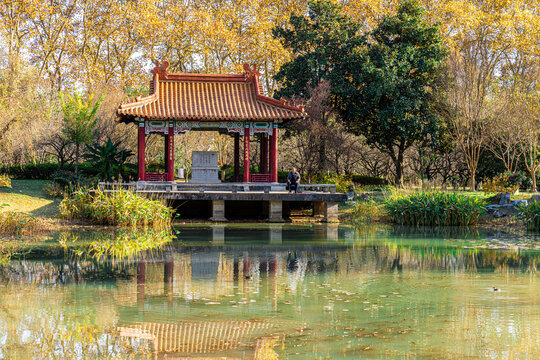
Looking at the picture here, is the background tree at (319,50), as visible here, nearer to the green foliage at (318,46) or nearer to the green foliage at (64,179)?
the green foliage at (318,46)

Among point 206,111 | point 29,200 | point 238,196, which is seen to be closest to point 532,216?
point 238,196

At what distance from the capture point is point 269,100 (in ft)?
82.0

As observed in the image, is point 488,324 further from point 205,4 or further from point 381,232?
point 205,4

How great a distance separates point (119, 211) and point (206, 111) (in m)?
6.58

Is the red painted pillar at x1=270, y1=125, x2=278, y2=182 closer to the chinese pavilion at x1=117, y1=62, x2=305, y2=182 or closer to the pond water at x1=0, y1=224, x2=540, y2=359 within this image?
the chinese pavilion at x1=117, y1=62, x2=305, y2=182

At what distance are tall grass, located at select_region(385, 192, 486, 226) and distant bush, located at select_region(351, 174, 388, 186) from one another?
12.3m

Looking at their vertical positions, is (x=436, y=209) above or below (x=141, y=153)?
below

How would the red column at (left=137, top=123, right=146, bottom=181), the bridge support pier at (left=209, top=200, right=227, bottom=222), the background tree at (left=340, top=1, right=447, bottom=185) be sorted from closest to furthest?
the bridge support pier at (left=209, top=200, right=227, bottom=222), the red column at (left=137, top=123, right=146, bottom=181), the background tree at (left=340, top=1, right=447, bottom=185)

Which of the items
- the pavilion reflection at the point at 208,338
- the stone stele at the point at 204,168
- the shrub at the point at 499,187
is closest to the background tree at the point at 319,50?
the stone stele at the point at 204,168

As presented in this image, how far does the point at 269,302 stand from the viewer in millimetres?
8859

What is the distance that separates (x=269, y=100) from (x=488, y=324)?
1815 cm

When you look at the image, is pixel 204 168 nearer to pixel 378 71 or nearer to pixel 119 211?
pixel 119 211

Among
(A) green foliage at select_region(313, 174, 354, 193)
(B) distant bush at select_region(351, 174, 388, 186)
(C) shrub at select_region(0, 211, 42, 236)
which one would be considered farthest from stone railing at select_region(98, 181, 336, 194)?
(B) distant bush at select_region(351, 174, 388, 186)

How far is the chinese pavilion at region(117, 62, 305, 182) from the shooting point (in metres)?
24.1
